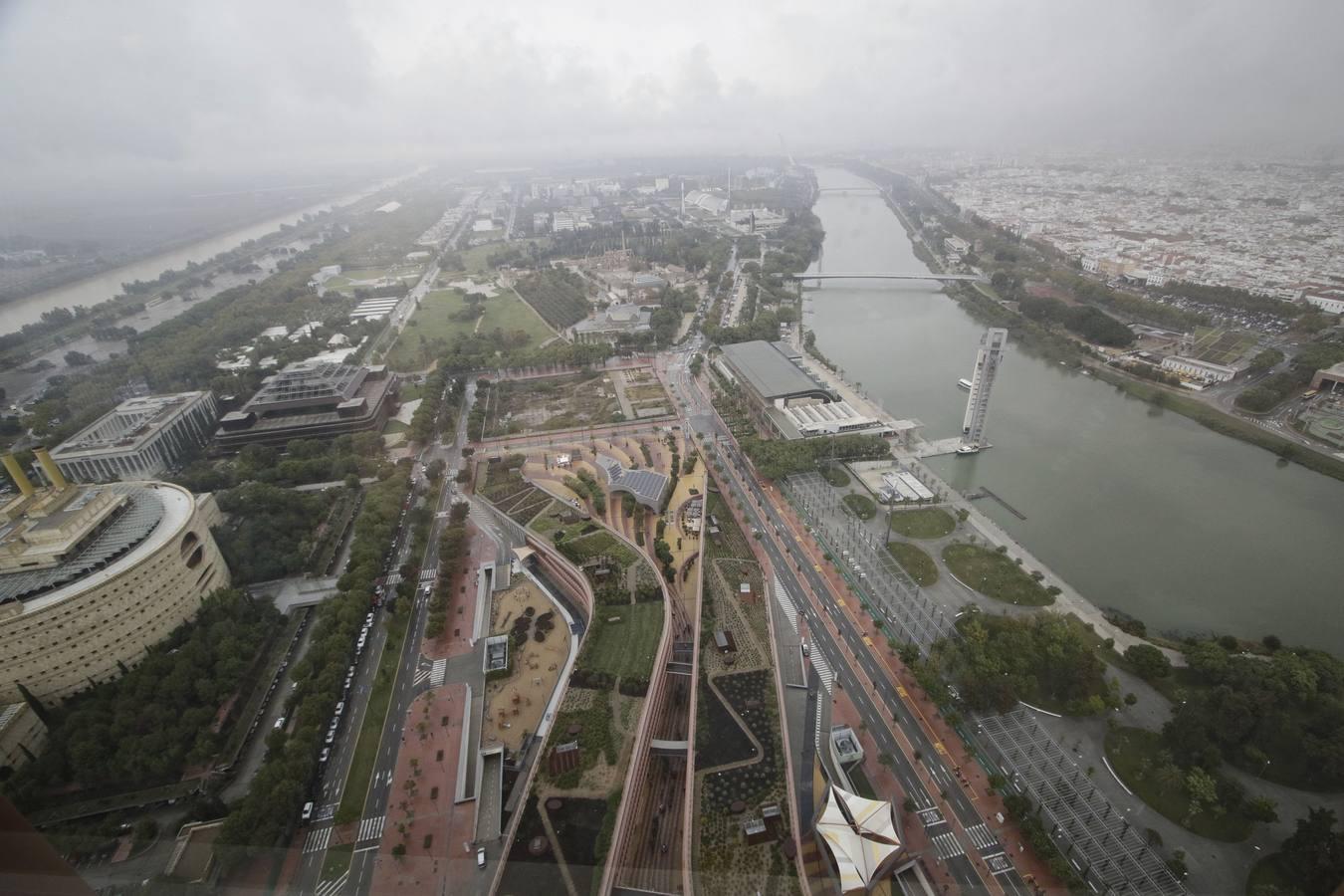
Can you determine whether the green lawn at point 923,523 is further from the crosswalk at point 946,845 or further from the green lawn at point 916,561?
the crosswalk at point 946,845

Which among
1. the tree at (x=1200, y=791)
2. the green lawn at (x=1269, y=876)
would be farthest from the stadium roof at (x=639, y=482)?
the green lawn at (x=1269, y=876)

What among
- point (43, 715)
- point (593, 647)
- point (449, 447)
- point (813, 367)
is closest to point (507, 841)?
point (593, 647)

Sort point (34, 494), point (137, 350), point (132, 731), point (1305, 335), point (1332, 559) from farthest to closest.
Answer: point (137, 350) → point (1305, 335) → point (1332, 559) → point (34, 494) → point (132, 731)

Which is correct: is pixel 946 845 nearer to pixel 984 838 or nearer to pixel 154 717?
pixel 984 838

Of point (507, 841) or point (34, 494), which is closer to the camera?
point (507, 841)

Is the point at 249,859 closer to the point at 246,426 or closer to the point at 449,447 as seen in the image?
the point at 449,447

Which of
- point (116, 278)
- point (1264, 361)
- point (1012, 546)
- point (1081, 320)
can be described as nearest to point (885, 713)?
point (1012, 546)

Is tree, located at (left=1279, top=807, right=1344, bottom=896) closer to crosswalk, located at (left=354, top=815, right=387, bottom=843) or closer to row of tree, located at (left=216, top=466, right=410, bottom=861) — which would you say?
crosswalk, located at (left=354, top=815, right=387, bottom=843)
